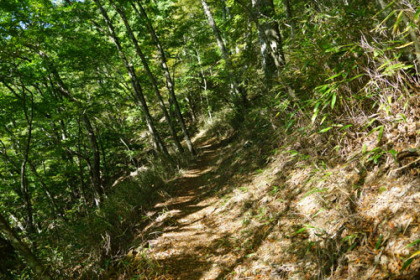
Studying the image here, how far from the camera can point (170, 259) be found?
3482mm

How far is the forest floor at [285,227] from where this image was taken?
1.68 meters

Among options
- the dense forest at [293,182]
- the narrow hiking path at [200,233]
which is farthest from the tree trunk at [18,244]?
the narrow hiking path at [200,233]

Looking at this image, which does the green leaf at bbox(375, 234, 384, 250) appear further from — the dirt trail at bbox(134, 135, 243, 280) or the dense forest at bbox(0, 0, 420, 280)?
the dirt trail at bbox(134, 135, 243, 280)

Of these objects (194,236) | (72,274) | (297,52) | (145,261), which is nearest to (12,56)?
(72,274)

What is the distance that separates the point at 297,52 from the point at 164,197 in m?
5.00

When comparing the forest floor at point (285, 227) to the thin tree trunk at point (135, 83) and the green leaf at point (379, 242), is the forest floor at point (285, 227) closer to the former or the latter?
the green leaf at point (379, 242)

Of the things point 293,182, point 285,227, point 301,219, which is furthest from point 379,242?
point 293,182

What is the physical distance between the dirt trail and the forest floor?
0.02 m

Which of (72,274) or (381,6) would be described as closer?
(381,6)

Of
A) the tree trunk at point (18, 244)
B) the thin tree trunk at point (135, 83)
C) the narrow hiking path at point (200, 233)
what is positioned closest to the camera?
the tree trunk at point (18, 244)

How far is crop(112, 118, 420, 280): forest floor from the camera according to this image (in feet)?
5.50

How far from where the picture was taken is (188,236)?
402 centimetres

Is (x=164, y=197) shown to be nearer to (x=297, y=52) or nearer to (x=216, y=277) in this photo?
(x=216, y=277)

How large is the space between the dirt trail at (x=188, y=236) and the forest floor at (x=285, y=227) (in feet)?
0.06
